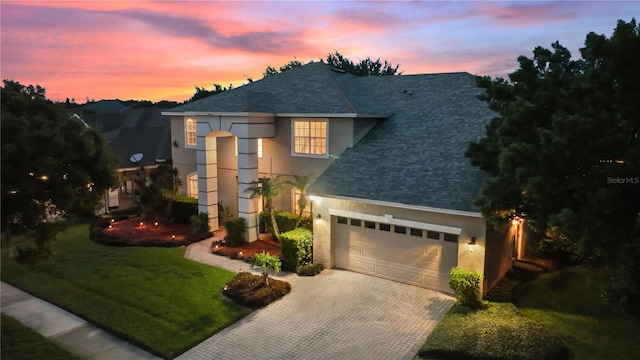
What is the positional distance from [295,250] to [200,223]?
6.80 meters

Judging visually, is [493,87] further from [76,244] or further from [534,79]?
[76,244]

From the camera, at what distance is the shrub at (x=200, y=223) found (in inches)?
812

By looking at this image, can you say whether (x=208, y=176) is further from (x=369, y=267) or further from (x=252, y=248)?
(x=369, y=267)

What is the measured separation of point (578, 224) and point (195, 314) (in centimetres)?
1008

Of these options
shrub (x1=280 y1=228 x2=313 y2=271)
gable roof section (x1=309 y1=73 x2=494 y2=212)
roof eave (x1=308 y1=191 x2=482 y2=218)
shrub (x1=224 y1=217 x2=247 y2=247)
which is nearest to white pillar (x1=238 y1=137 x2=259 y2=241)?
shrub (x1=224 y1=217 x2=247 y2=247)

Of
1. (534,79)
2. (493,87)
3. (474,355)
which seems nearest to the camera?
(474,355)

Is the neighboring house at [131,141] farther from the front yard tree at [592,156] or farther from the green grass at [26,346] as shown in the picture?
the front yard tree at [592,156]

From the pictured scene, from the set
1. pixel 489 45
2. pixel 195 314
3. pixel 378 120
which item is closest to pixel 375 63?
pixel 489 45

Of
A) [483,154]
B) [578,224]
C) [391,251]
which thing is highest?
[483,154]

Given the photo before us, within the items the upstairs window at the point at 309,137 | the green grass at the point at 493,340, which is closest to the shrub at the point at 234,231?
the upstairs window at the point at 309,137

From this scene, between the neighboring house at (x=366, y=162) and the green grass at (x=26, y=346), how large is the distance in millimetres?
8731

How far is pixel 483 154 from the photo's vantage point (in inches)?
506

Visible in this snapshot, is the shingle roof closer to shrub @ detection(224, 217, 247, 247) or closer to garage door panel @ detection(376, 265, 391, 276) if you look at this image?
garage door panel @ detection(376, 265, 391, 276)

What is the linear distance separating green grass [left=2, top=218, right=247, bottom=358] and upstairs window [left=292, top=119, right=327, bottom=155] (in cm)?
669
